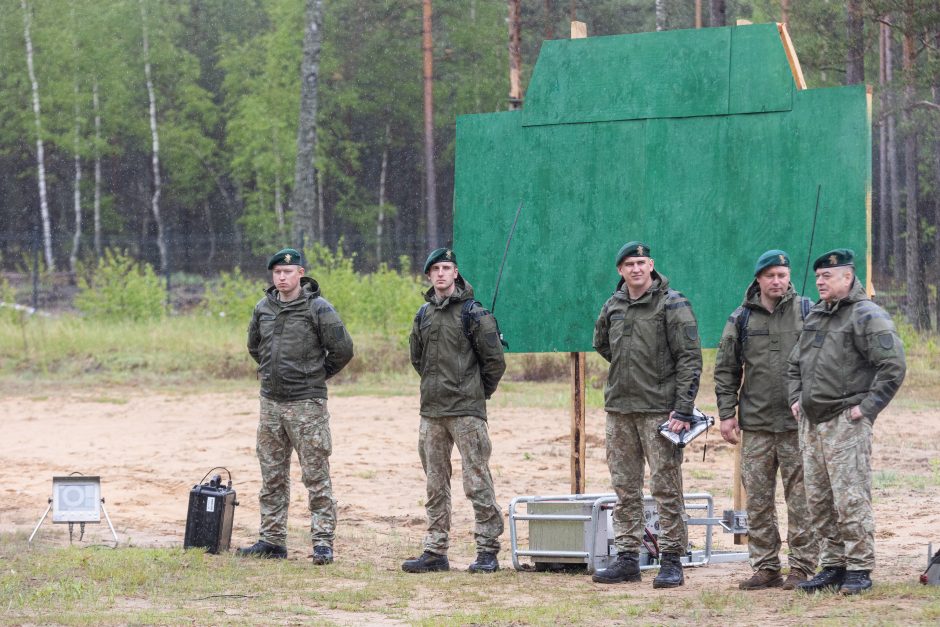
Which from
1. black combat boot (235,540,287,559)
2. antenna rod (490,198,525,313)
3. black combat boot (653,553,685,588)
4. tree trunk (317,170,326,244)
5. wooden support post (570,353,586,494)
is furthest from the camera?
tree trunk (317,170,326,244)

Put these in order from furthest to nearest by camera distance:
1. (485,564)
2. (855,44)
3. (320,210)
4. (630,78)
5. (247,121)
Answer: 1. (320,210)
2. (247,121)
3. (855,44)
4. (630,78)
5. (485,564)

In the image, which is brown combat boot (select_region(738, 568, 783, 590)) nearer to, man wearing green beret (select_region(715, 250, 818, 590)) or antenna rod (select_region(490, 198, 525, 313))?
man wearing green beret (select_region(715, 250, 818, 590))

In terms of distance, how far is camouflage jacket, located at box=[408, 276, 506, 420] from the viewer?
8.49 meters

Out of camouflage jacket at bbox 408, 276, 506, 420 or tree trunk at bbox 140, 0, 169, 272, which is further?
tree trunk at bbox 140, 0, 169, 272

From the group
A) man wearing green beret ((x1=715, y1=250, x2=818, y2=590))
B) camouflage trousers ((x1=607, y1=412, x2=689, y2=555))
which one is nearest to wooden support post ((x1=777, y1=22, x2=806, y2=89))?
man wearing green beret ((x1=715, y1=250, x2=818, y2=590))

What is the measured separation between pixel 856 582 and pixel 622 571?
59.8 inches

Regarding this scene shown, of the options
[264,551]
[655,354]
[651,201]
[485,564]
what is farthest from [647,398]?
[264,551]

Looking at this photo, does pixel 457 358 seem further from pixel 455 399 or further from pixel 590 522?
pixel 590 522

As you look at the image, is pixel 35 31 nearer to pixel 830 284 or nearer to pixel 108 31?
pixel 108 31

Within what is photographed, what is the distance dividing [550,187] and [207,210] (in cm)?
4240

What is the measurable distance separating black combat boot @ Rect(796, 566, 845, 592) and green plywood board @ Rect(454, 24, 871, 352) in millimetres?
2100

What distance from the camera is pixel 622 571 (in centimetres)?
800

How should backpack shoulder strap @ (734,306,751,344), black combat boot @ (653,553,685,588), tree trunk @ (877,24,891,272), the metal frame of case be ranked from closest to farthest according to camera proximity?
backpack shoulder strap @ (734,306,751,344), black combat boot @ (653,553,685,588), the metal frame of case, tree trunk @ (877,24,891,272)

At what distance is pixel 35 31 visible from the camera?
4241cm
